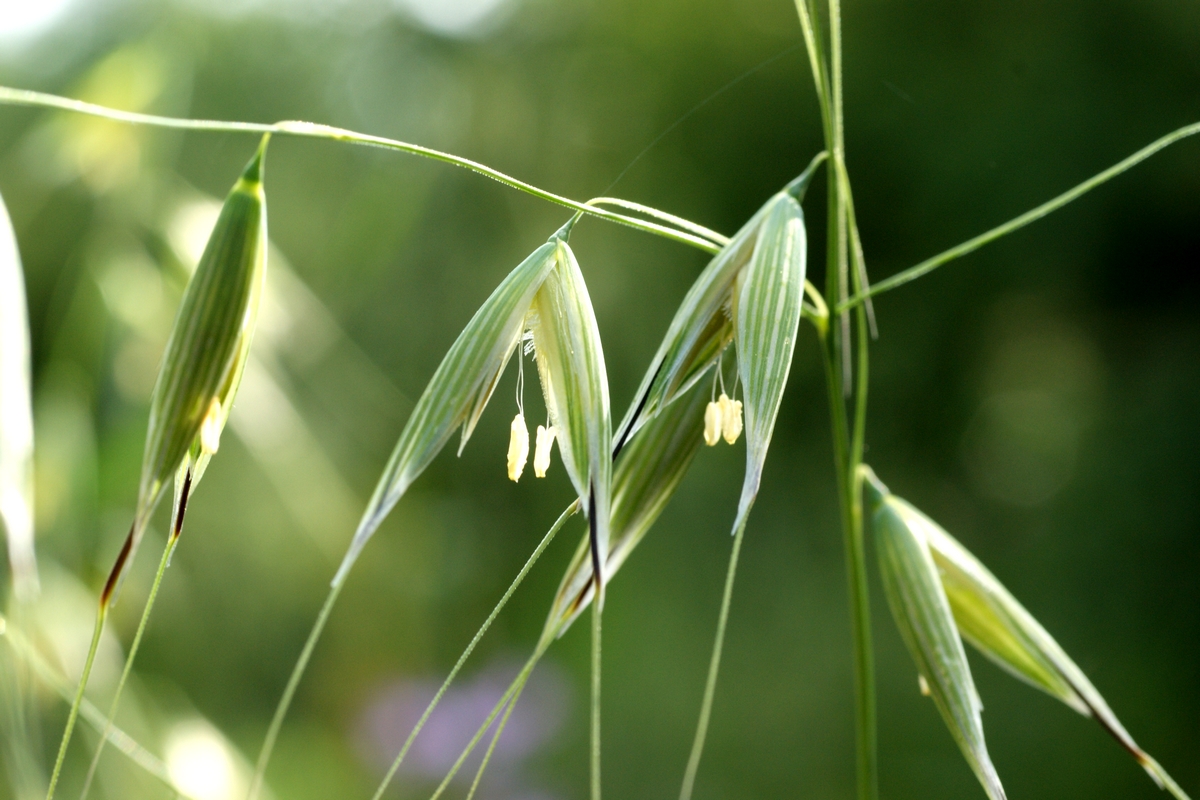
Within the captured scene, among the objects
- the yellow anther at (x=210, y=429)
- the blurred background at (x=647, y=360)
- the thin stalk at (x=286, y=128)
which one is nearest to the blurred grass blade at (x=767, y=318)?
the thin stalk at (x=286, y=128)

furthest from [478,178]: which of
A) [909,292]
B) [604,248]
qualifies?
[909,292]

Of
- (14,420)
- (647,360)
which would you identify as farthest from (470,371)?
(647,360)

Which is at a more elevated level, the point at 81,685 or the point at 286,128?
the point at 286,128

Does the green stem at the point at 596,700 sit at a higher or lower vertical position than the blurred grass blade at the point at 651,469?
lower

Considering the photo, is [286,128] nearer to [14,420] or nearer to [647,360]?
[14,420]

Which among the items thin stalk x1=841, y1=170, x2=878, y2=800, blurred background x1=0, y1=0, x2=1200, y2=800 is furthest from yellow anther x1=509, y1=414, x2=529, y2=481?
blurred background x1=0, y1=0, x2=1200, y2=800

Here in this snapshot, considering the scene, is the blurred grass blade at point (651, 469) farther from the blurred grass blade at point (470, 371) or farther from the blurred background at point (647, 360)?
the blurred background at point (647, 360)
